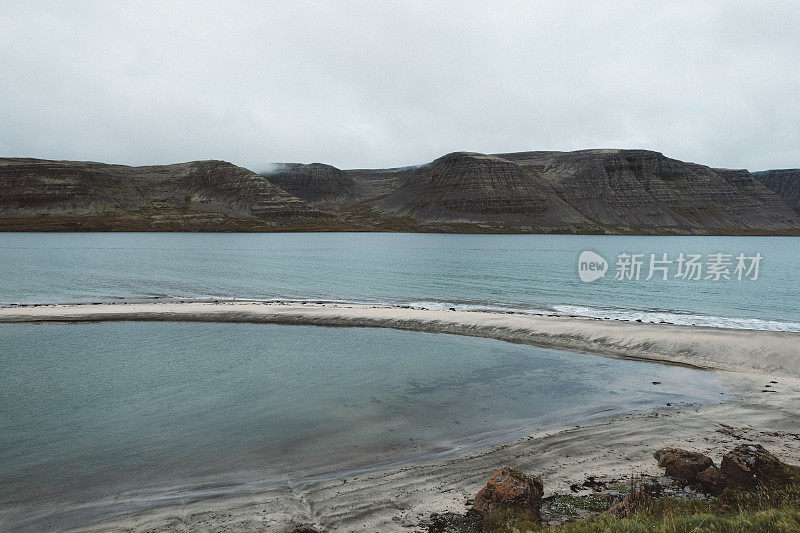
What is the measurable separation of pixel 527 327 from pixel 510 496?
68.9ft

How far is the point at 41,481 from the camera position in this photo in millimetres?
11281

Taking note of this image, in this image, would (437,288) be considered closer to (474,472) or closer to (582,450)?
(582,450)

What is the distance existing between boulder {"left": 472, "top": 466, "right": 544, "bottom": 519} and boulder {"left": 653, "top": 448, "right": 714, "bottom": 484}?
3.59 metres

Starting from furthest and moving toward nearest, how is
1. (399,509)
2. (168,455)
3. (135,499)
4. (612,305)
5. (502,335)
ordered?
(612,305)
(502,335)
(168,455)
(135,499)
(399,509)

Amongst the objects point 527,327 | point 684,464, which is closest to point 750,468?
point 684,464

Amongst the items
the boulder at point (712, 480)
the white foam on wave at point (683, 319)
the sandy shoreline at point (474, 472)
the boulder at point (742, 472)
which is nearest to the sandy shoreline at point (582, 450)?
the sandy shoreline at point (474, 472)

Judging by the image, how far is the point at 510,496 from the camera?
9.12 m

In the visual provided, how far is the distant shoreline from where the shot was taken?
23281 millimetres

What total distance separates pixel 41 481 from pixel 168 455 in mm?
2720

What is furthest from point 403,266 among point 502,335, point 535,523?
point 535,523

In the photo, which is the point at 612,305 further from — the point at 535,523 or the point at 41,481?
the point at 41,481

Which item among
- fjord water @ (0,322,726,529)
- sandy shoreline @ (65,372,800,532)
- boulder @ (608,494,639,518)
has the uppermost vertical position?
boulder @ (608,494,639,518)

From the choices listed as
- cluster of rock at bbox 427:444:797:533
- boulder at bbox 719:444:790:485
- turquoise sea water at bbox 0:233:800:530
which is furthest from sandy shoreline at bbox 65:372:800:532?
boulder at bbox 719:444:790:485

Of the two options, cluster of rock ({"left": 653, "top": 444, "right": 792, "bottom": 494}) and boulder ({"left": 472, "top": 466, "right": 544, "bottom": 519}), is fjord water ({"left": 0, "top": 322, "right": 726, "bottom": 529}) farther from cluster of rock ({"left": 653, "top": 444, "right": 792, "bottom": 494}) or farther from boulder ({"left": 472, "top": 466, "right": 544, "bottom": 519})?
cluster of rock ({"left": 653, "top": 444, "right": 792, "bottom": 494})
